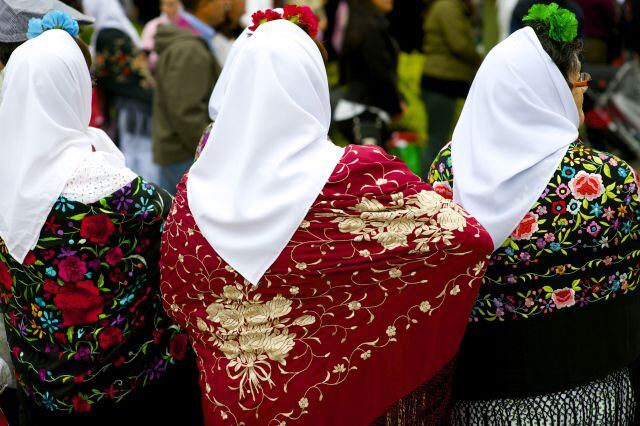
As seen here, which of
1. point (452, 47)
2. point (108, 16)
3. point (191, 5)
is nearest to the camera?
point (191, 5)

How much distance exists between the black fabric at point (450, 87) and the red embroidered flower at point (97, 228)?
460 centimetres

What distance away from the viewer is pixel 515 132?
2.54 meters

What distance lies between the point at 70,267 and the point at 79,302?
0.11 metres

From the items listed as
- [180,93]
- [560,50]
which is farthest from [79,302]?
[180,93]

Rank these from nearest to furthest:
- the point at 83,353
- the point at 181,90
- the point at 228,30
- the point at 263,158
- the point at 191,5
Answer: the point at 263,158
the point at 83,353
the point at 181,90
the point at 191,5
the point at 228,30

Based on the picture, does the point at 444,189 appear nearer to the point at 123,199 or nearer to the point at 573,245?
the point at 573,245

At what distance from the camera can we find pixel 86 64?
288 centimetres

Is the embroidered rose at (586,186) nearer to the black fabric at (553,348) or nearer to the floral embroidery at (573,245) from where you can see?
the floral embroidery at (573,245)

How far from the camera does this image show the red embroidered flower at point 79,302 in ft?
8.80

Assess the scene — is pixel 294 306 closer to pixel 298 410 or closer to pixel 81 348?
pixel 298 410

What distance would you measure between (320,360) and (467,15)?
16.9 ft

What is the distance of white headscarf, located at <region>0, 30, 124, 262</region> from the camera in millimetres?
2611

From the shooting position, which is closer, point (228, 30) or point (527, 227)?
point (527, 227)

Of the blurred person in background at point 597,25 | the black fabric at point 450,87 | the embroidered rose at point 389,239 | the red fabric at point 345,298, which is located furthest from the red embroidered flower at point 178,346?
the blurred person in background at point 597,25
